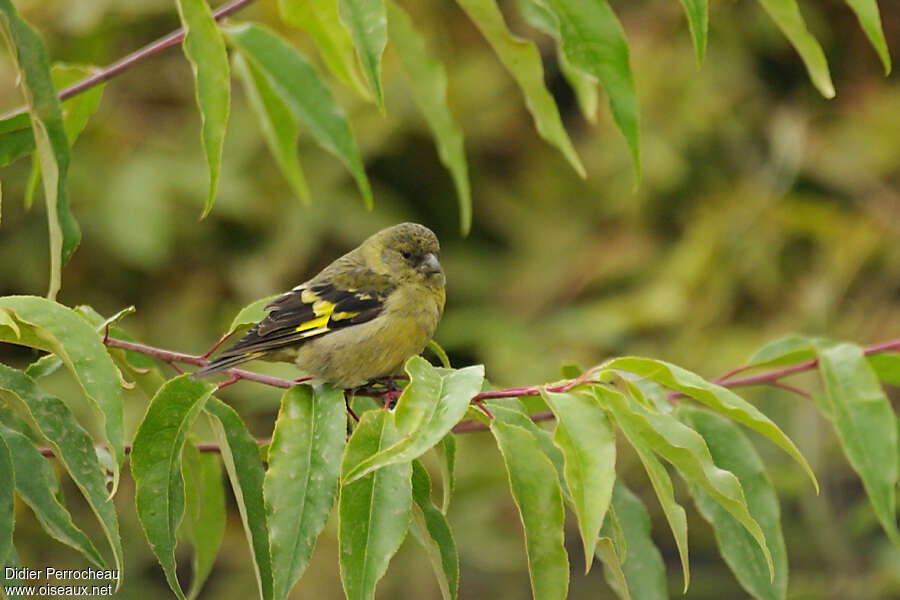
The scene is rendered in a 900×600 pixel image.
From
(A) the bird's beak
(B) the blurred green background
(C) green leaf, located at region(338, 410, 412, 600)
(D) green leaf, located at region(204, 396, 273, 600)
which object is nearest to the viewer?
(C) green leaf, located at region(338, 410, 412, 600)

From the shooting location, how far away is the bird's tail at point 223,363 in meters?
2.45

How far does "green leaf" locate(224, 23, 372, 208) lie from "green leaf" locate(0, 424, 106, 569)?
998mm

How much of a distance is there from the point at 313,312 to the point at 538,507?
4.26 ft

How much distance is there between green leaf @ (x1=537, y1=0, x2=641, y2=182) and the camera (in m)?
2.23

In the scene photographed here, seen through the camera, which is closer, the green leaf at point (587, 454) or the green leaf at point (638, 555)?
the green leaf at point (587, 454)

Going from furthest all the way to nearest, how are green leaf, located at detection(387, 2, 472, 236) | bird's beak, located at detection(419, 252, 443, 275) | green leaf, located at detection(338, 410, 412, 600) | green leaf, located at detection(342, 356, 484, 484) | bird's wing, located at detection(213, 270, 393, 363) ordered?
bird's beak, located at detection(419, 252, 443, 275)
bird's wing, located at detection(213, 270, 393, 363)
green leaf, located at detection(387, 2, 472, 236)
green leaf, located at detection(338, 410, 412, 600)
green leaf, located at detection(342, 356, 484, 484)

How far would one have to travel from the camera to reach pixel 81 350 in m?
1.86

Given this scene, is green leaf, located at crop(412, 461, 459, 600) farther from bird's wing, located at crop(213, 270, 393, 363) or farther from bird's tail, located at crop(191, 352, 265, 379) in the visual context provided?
bird's wing, located at crop(213, 270, 393, 363)

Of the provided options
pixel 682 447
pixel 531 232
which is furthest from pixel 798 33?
pixel 531 232

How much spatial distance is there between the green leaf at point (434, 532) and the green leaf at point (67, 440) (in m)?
0.53

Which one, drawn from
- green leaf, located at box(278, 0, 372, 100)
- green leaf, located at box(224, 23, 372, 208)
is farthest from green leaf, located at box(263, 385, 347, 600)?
green leaf, located at box(278, 0, 372, 100)

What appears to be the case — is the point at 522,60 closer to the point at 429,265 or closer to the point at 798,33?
the point at 798,33

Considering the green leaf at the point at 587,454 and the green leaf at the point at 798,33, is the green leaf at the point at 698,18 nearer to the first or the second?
the green leaf at the point at 798,33

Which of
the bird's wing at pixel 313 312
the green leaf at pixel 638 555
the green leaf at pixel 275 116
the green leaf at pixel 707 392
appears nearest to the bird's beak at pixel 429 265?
the bird's wing at pixel 313 312
